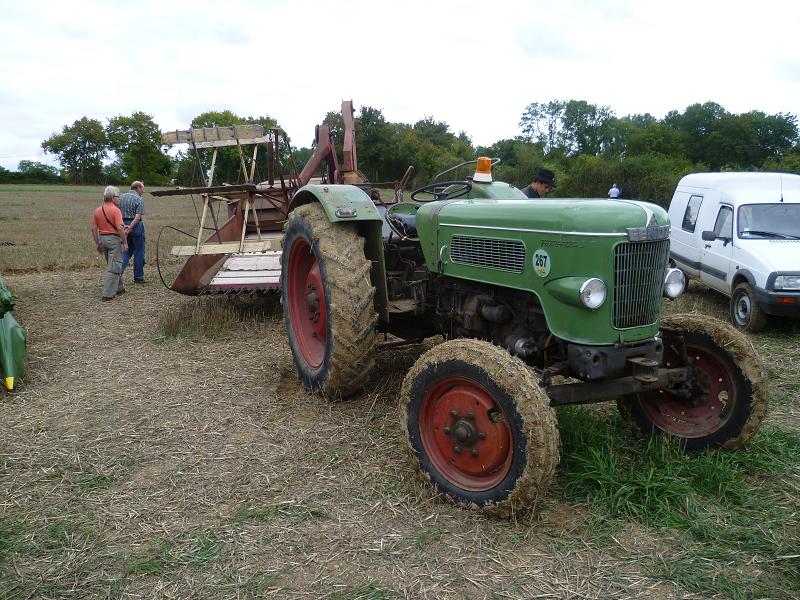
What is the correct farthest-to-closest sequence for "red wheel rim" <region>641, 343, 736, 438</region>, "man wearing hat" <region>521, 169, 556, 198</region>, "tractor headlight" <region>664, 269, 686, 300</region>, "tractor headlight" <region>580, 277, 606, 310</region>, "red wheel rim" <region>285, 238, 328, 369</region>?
"man wearing hat" <region>521, 169, 556, 198</region>, "red wheel rim" <region>285, 238, 328, 369</region>, "red wheel rim" <region>641, 343, 736, 438</region>, "tractor headlight" <region>664, 269, 686, 300</region>, "tractor headlight" <region>580, 277, 606, 310</region>

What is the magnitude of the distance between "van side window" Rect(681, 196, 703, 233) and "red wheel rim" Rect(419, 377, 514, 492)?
6.57 m

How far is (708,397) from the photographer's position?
3.61m

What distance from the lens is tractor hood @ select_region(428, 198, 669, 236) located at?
9.69 ft

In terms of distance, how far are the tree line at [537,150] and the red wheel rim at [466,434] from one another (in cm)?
352

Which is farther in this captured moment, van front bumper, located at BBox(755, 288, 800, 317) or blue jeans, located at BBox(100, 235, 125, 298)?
blue jeans, located at BBox(100, 235, 125, 298)

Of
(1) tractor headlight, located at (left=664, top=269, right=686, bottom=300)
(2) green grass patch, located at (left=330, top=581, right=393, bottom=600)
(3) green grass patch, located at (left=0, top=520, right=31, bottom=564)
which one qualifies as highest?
(1) tractor headlight, located at (left=664, top=269, right=686, bottom=300)

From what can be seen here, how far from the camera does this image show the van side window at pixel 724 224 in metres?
7.55

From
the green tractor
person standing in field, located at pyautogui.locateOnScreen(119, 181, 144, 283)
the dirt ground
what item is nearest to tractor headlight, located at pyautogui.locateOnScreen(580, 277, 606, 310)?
the green tractor

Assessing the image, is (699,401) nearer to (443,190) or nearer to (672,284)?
(672,284)

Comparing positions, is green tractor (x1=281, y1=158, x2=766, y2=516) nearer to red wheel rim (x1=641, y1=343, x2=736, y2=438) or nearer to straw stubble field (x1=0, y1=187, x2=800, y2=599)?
red wheel rim (x1=641, y1=343, x2=736, y2=438)

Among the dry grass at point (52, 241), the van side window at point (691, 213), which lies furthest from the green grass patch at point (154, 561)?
the dry grass at point (52, 241)

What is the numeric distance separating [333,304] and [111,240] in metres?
5.28

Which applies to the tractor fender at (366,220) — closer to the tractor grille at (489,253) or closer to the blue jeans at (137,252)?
the tractor grille at (489,253)

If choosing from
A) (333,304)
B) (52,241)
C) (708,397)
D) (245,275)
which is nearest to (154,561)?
(333,304)
